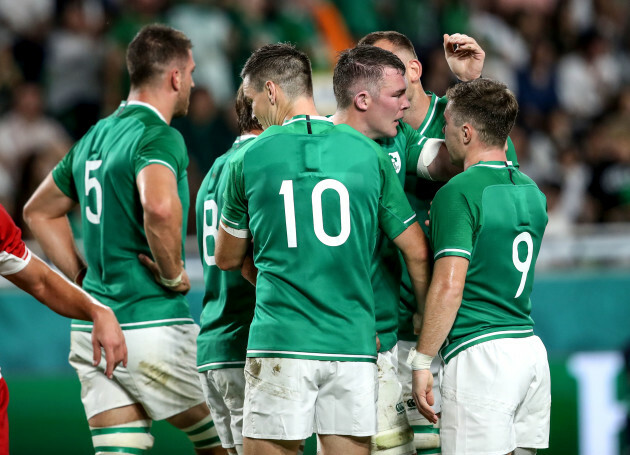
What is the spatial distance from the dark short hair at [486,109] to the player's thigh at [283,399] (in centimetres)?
123

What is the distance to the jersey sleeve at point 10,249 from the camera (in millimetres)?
3369

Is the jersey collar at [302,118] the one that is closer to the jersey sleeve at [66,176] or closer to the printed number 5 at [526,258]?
the printed number 5 at [526,258]

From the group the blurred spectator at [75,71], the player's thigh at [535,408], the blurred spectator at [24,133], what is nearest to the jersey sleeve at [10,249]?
the player's thigh at [535,408]

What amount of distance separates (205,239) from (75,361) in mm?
1058

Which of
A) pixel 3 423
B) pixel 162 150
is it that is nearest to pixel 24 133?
pixel 162 150

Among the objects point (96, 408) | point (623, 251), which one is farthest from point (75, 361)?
point (623, 251)

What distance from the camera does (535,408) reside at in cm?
382

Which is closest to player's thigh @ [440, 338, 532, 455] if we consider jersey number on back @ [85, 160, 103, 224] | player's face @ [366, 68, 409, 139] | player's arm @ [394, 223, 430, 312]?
player's arm @ [394, 223, 430, 312]

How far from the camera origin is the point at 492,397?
3686 millimetres

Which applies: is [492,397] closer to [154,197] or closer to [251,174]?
[251,174]

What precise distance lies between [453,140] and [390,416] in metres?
1.22

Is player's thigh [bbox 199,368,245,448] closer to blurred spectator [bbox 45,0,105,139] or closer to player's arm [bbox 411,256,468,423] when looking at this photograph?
player's arm [bbox 411,256,468,423]

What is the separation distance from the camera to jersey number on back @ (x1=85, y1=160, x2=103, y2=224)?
4.67 metres

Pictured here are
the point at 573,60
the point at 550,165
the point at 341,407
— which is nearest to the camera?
the point at 341,407
